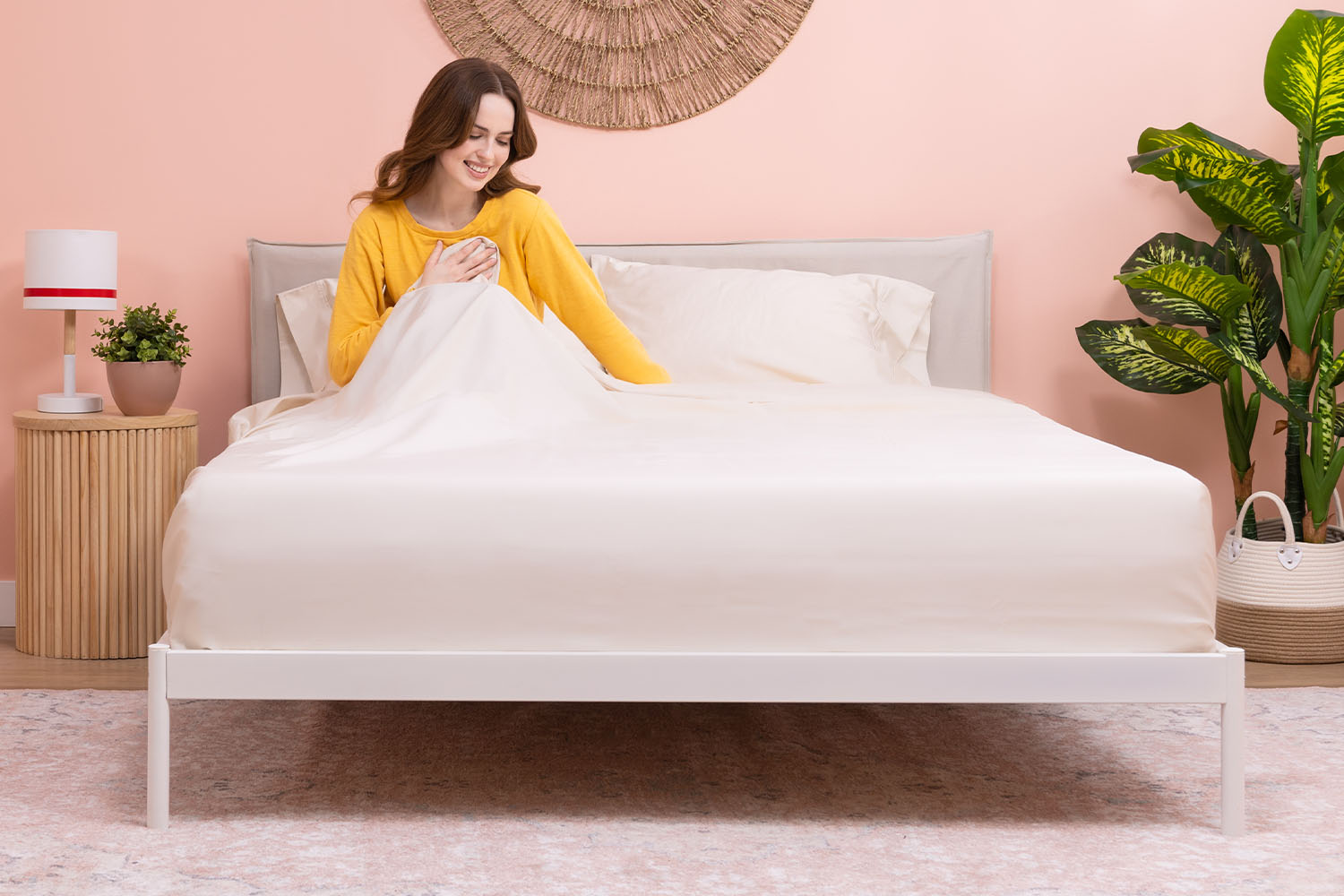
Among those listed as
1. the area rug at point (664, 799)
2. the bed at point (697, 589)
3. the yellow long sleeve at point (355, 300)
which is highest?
the yellow long sleeve at point (355, 300)

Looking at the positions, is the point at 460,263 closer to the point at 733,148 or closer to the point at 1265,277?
the point at 733,148

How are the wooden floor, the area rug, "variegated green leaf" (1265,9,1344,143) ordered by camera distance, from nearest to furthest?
the area rug, the wooden floor, "variegated green leaf" (1265,9,1344,143)

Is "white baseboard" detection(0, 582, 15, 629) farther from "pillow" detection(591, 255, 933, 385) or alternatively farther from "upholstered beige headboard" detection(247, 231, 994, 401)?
"pillow" detection(591, 255, 933, 385)

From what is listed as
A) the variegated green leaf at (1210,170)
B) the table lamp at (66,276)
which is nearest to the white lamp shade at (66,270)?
the table lamp at (66,276)

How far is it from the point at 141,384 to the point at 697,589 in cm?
170

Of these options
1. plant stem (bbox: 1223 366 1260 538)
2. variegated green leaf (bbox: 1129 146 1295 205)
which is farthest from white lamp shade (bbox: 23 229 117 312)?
plant stem (bbox: 1223 366 1260 538)

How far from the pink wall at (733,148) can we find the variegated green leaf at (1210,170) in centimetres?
39

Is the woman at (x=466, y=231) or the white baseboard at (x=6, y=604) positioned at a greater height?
the woman at (x=466, y=231)

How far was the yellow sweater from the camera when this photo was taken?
2496 mm

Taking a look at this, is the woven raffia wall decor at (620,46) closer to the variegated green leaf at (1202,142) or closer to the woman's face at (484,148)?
the woman's face at (484,148)

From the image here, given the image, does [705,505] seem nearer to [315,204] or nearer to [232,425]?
[232,425]

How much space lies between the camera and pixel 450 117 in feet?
7.99

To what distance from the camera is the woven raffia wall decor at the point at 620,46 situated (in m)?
3.25

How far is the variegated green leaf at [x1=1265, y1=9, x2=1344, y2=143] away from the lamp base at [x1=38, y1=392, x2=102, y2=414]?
2696 mm
